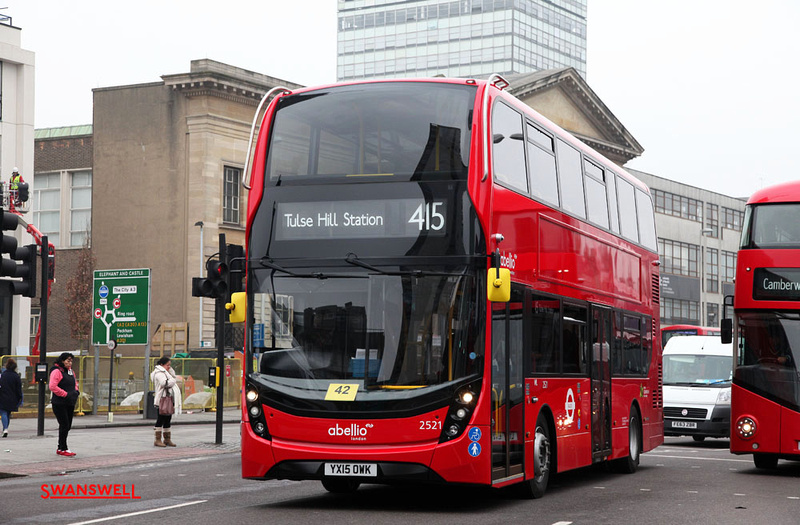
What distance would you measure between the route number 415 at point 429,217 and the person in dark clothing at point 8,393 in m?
16.0

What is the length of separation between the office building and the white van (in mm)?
109369

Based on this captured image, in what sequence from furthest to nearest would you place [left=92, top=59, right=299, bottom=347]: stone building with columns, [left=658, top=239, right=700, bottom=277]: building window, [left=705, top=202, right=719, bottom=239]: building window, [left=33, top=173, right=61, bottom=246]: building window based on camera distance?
[left=705, top=202, right=719, bottom=239]: building window < [left=658, top=239, right=700, bottom=277]: building window < [left=33, top=173, right=61, bottom=246]: building window < [left=92, top=59, right=299, bottom=347]: stone building with columns

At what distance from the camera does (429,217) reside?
12.0 meters

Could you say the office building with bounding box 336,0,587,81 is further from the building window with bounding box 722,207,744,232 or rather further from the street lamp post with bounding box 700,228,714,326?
the street lamp post with bounding box 700,228,714,326

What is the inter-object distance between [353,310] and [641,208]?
354 inches

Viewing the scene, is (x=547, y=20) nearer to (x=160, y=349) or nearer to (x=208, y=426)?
(x=160, y=349)

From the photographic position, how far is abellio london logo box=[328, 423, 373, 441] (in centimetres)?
1173

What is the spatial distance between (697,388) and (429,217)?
16.0 m

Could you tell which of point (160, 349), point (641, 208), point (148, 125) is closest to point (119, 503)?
point (641, 208)

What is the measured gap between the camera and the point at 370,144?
12.3 metres

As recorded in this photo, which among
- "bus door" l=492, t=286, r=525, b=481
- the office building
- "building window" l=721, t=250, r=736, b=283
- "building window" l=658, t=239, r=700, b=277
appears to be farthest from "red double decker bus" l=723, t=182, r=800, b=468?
the office building

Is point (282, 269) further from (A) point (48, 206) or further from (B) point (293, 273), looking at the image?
(A) point (48, 206)

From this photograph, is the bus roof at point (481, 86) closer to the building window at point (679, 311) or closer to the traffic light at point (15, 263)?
the traffic light at point (15, 263)

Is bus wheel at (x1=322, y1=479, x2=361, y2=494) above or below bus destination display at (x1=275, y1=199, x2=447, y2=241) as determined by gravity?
below
